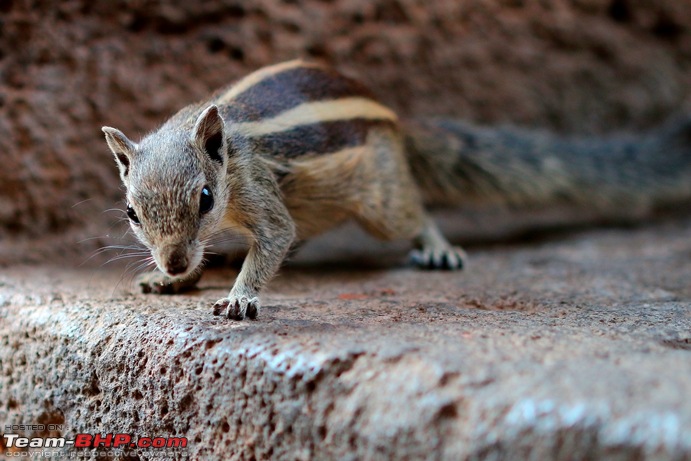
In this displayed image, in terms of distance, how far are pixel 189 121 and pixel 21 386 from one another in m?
1.34

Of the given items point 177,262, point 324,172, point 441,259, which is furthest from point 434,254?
point 177,262

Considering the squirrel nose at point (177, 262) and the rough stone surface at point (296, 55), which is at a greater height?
the rough stone surface at point (296, 55)

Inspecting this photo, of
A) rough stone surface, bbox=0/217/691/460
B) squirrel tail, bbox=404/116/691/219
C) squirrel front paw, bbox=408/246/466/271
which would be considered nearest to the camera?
rough stone surface, bbox=0/217/691/460

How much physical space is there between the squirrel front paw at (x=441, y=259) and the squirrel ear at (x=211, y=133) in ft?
5.20

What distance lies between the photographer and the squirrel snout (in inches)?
93.4

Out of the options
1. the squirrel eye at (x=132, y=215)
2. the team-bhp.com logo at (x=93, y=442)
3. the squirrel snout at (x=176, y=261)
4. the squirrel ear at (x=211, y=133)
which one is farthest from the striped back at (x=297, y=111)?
the team-bhp.com logo at (x=93, y=442)

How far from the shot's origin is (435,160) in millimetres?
4160

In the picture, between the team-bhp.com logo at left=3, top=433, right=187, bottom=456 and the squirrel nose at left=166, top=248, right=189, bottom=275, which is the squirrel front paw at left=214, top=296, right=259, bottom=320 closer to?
the squirrel nose at left=166, top=248, right=189, bottom=275

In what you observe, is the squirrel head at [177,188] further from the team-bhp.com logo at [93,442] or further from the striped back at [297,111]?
the team-bhp.com logo at [93,442]

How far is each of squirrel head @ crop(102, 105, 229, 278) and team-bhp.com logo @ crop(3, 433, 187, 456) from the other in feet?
1.98

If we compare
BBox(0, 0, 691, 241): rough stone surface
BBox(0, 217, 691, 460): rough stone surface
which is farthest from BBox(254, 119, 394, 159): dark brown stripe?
BBox(0, 0, 691, 241): rough stone surface

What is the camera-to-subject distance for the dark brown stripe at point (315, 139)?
3051 mm

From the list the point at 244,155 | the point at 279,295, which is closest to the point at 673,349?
the point at 279,295

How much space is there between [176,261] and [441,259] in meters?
1.89
